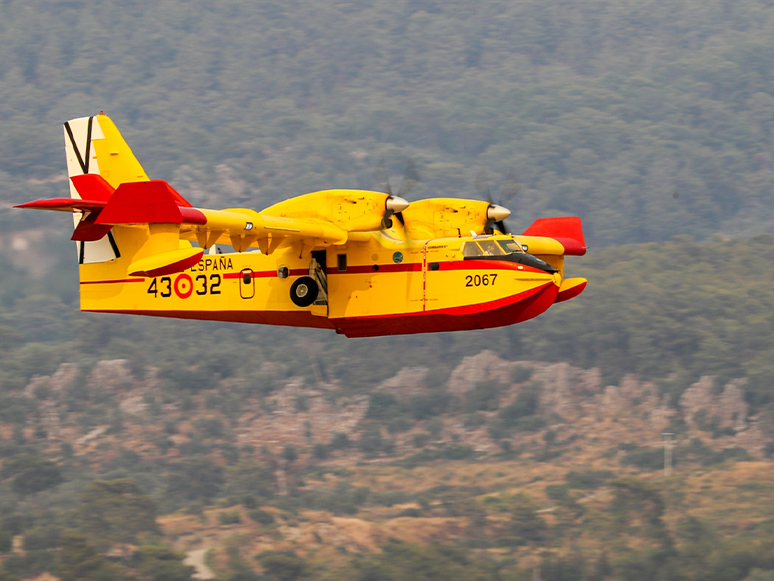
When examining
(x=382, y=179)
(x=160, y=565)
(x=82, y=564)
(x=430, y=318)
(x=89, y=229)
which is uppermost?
(x=382, y=179)

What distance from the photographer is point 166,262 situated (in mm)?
21844

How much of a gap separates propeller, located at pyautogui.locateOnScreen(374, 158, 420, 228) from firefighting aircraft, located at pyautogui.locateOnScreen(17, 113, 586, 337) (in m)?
0.03

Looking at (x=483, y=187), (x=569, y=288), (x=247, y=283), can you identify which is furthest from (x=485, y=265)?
(x=247, y=283)

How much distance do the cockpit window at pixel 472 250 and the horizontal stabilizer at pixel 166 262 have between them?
21.1ft

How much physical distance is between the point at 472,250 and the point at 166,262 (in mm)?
7150

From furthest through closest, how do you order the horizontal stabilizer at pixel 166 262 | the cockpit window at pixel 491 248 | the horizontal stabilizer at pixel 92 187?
the horizontal stabilizer at pixel 92 187
the cockpit window at pixel 491 248
the horizontal stabilizer at pixel 166 262

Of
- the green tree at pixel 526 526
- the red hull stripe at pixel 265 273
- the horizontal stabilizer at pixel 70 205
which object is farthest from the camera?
the green tree at pixel 526 526

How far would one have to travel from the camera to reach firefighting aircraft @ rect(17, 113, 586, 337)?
2503 cm

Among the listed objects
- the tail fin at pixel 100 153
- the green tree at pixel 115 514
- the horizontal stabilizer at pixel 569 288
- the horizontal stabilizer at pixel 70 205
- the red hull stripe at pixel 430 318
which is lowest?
the green tree at pixel 115 514

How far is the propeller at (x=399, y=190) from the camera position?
26.0m

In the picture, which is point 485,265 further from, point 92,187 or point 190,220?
point 92,187

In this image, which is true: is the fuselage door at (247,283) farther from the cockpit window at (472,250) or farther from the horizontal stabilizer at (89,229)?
the cockpit window at (472,250)

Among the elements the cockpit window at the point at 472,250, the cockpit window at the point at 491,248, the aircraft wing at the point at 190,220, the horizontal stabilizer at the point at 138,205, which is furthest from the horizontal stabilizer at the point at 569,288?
the horizontal stabilizer at the point at 138,205

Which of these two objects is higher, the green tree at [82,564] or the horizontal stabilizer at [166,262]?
the horizontal stabilizer at [166,262]
